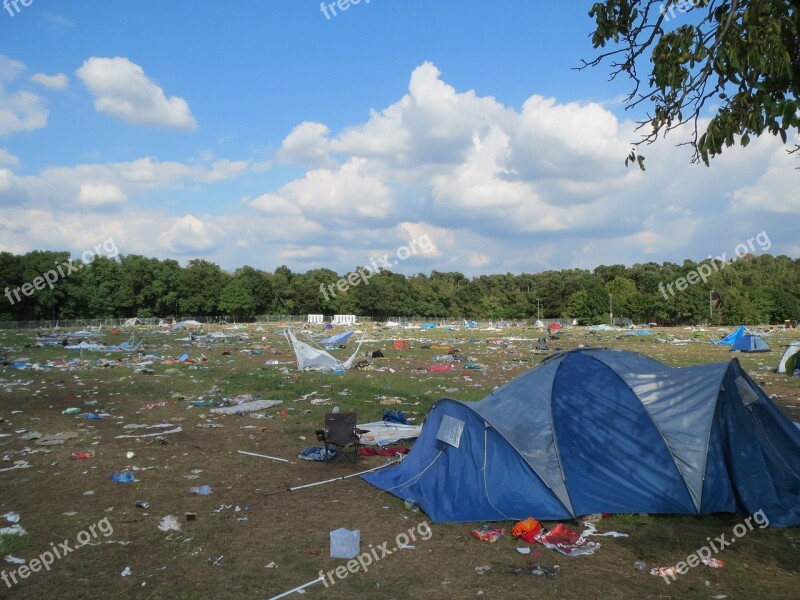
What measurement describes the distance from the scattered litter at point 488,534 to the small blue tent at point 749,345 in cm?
3057

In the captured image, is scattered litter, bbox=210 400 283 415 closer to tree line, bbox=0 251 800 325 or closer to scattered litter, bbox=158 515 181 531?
scattered litter, bbox=158 515 181 531

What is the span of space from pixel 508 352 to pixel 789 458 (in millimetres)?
23668

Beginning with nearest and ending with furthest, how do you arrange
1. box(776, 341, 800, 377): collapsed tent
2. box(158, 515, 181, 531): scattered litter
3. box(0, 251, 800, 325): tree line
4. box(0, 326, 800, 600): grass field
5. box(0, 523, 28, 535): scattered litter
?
box(0, 326, 800, 600): grass field, box(0, 523, 28, 535): scattered litter, box(158, 515, 181, 531): scattered litter, box(776, 341, 800, 377): collapsed tent, box(0, 251, 800, 325): tree line

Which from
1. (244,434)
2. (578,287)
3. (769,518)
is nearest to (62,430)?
(244,434)

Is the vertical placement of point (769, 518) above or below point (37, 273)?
below

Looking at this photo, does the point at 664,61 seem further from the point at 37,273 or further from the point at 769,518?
the point at 37,273

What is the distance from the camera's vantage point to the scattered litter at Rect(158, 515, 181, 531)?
246 inches

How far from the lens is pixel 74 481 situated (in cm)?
798
